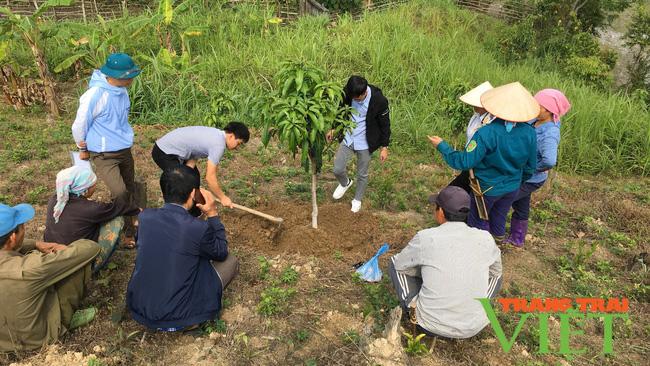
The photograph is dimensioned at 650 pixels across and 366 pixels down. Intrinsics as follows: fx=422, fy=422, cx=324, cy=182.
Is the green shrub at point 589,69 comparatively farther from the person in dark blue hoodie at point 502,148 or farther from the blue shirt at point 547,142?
the person in dark blue hoodie at point 502,148

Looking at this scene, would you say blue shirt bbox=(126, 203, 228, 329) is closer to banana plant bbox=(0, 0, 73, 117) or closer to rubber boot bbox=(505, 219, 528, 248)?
rubber boot bbox=(505, 219, 528, 248)

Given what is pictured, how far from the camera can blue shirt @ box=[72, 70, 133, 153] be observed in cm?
336

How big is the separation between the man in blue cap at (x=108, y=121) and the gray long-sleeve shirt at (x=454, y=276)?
2341mm

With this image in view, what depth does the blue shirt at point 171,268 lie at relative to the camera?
246 centimetres

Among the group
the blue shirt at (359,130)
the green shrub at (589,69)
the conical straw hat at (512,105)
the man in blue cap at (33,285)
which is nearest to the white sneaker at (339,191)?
the blue shirt at (359,130)

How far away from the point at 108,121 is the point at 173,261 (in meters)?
1.65

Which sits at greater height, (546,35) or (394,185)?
(546,35)

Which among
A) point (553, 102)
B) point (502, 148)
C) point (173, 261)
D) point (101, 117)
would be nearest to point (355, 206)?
point (502, 148)

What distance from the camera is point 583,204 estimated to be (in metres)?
5.22

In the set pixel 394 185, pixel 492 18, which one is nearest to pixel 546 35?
pixel 492 18

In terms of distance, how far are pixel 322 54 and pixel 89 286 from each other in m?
5.94

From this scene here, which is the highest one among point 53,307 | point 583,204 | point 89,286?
point 53,307

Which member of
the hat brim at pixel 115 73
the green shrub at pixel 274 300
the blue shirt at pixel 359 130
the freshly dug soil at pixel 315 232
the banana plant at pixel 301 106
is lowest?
the freshly dug soil at pixel 315 232

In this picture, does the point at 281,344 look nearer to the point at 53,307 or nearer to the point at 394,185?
the point at 53,307
